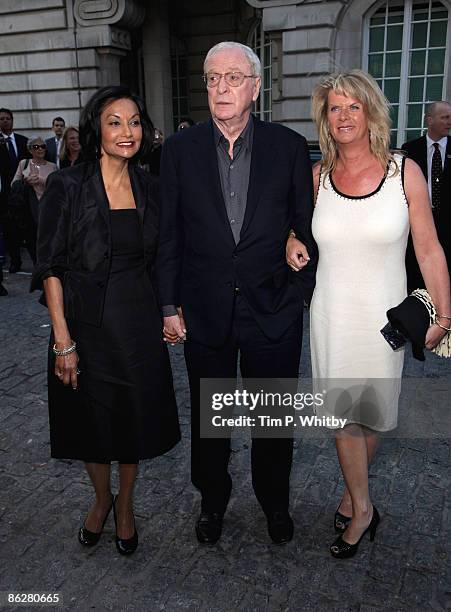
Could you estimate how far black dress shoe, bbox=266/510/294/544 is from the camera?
119 inches

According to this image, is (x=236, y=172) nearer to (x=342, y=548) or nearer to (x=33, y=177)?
(x=342, y=548)

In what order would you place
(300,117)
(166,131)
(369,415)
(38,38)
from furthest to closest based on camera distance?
(166,131), (38,38), (300,117), (369,415)

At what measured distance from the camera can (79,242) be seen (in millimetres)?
2783

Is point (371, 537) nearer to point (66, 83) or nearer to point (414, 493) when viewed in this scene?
point (414, 493)

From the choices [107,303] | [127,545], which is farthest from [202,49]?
[127,545]

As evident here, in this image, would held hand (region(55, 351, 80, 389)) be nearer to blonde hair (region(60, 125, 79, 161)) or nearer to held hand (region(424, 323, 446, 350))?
held hand (region(424, 323, 446, 350))

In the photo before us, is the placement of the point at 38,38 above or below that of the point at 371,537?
above

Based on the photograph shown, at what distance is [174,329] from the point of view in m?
2.94

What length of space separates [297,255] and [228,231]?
35 centimetres

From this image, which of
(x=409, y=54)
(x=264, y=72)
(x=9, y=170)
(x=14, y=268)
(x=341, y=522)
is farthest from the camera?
(x=264, y=72)

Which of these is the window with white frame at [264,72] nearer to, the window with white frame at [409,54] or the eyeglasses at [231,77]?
the window with white frame at [409,54]

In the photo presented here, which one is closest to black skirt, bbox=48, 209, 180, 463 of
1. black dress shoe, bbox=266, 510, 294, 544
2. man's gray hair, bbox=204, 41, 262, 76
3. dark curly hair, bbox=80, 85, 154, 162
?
dark curly hair, bbox=80, 85, 154, 162

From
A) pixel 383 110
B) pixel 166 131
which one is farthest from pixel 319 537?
pixel 166 131

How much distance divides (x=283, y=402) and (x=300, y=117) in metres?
9.82
